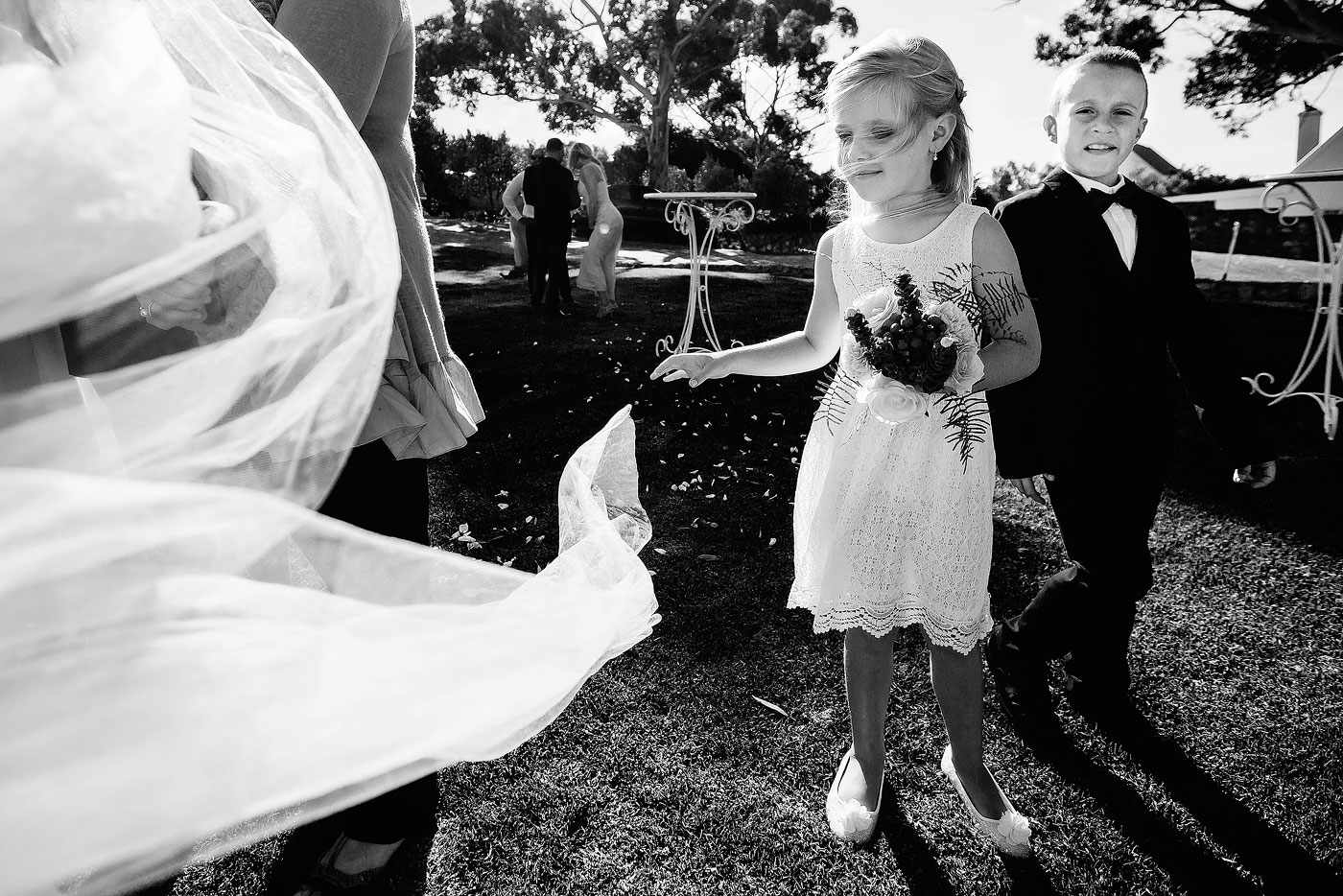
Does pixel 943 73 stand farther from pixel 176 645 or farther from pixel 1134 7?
pixel 1134 7

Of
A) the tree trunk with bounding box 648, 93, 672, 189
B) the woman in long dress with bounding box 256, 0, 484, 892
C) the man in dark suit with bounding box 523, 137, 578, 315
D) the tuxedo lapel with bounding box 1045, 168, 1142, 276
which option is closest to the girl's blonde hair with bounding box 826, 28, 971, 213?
the tuxedo lapel with bounding box 1045, 168, 1142, 276

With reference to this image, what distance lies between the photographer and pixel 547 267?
33.5ft

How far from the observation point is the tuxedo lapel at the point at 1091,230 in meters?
2.36

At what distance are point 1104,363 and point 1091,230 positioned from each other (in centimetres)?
39

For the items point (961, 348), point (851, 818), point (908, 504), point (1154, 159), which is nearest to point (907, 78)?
point (961, 348)

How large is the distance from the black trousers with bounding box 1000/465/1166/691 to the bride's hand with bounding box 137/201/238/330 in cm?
225

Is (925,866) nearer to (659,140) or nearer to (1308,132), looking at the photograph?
(1308,132)

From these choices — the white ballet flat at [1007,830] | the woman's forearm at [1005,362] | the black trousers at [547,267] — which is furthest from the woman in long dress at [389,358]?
the black trousers at [547,267]

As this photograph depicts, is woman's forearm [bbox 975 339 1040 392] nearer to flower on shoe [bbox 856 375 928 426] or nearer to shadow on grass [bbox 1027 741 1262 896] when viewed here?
flower on shoe [bbox 856 375 928 426]

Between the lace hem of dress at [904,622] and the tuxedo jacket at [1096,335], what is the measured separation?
0.59 m

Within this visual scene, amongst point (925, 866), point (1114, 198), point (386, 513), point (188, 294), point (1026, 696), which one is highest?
point (1114, 198)

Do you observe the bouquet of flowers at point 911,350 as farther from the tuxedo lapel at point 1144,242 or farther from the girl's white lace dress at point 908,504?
the tuxedo lapel at point 1144,242

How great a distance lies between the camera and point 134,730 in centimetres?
100

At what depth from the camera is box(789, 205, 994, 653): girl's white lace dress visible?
6.63 feet
